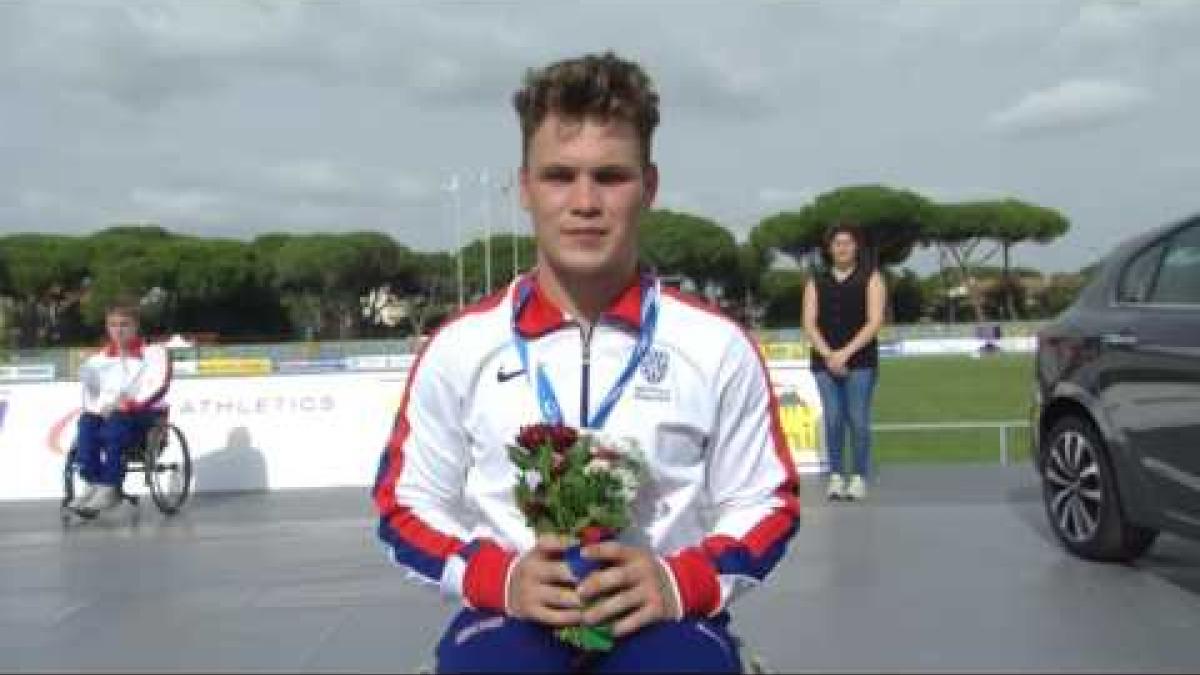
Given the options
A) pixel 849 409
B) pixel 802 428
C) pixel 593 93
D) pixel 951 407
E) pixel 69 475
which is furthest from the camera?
pixel 951 407

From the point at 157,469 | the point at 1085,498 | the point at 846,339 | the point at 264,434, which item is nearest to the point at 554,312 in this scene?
the point at 1085,498

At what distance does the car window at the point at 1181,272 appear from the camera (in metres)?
5.57

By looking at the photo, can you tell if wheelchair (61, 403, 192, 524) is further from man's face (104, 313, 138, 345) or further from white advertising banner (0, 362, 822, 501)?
white advertising banner (0, 362, 822, 501)

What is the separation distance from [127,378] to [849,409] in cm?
501

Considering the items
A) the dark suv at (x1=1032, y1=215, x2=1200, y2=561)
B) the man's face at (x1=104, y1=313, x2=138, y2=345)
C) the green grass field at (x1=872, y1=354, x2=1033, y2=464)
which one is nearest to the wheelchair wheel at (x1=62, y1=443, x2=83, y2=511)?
the man's face at (x1=104, y1=313, x2=138, y2=345)

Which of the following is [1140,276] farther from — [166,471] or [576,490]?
[166,471]

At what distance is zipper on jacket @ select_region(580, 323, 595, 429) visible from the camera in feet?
7.66

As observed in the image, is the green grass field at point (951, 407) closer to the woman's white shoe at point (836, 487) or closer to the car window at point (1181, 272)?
the woman's white shoe at point (836, 487)

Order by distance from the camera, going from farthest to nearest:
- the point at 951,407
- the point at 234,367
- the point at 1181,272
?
1. the point at 234,367
2. the point at 951,407
3. the point at 1181,272

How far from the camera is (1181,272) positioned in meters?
5.69

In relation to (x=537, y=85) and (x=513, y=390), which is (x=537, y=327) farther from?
(x=537, y=85)

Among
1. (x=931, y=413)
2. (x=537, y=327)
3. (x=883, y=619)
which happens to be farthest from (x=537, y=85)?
(x=931, y=413)

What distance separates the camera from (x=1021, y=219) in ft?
332

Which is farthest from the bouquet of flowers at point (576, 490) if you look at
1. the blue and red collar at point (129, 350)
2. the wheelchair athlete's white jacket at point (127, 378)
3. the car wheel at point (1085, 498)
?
the blue and red collar at point (129, 350)
